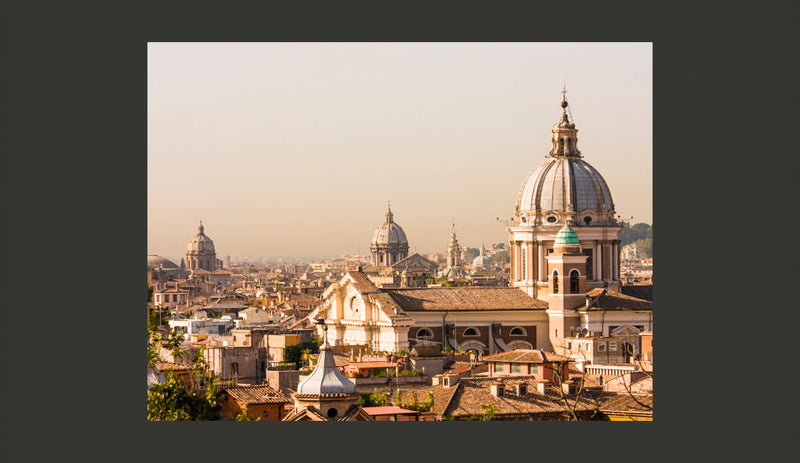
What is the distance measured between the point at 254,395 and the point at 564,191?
20337 mm

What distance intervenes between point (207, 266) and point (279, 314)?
66475 mm

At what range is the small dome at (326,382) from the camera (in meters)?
23.8

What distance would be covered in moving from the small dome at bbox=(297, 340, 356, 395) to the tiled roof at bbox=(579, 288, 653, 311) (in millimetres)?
16939

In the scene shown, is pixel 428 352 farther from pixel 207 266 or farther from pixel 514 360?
pixel 207 266

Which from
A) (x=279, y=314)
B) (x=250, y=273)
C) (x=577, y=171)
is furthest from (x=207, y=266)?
(x=577, y=171)

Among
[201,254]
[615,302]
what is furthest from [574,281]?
[201,254]

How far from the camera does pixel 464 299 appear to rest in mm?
41938

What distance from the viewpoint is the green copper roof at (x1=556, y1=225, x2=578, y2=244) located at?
140 feet

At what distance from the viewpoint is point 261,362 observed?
40188mm

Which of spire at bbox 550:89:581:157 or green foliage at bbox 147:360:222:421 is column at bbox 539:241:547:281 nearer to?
spire at bbox 550:89:581:157

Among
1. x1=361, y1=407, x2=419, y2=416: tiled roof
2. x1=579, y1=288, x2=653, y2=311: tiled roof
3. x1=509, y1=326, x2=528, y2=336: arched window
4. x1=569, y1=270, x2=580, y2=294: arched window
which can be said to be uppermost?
x1=569, y1=270, x2=580, y2=294: arched window

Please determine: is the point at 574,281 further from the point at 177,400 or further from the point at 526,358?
the point at 177,400

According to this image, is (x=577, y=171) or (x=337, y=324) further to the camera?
(x=577, y=171)

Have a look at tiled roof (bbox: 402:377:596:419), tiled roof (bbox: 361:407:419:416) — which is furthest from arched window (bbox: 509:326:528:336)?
tiled roof (bbox: 361:407:419:416)
